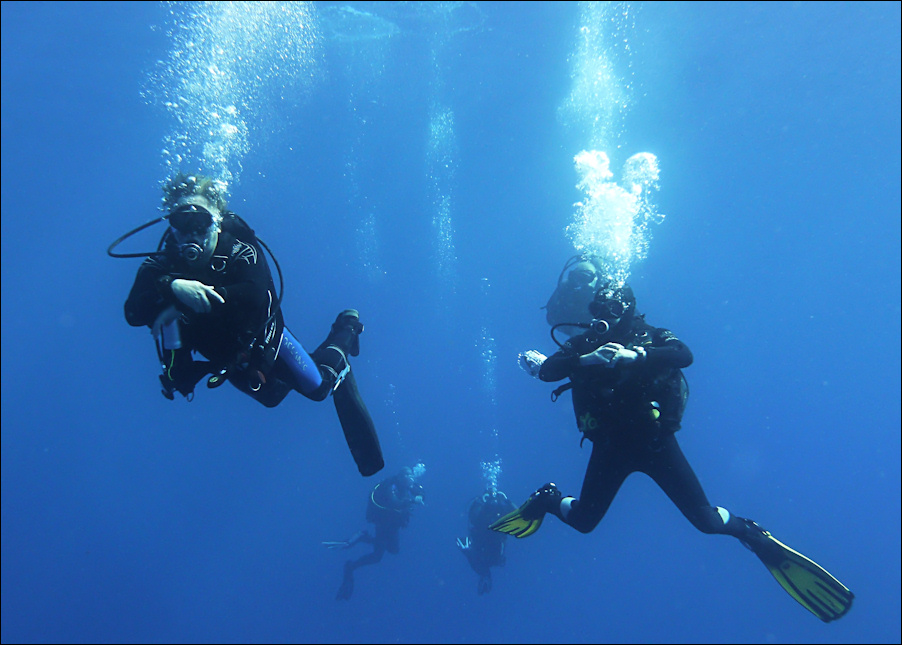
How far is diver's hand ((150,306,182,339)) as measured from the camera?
3.02 metres

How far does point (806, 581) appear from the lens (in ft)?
15.3

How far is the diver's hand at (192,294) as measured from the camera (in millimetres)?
2760

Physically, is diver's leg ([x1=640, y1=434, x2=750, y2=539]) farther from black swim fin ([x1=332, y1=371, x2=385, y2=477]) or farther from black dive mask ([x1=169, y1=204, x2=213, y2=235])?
black dive mask ([x1=169, y1=204, x2=213, y2=235])

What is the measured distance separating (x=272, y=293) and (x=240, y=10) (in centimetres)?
1945

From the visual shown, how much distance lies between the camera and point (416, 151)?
97.0 feet

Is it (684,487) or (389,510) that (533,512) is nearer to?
(684,487)

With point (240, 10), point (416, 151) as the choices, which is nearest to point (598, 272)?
point (240, 10)

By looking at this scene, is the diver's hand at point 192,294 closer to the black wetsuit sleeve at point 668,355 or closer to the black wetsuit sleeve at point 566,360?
the black wetsuit sleeve at point 566,360

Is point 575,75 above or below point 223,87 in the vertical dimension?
above

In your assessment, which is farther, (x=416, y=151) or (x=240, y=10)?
(x=416, y=151)

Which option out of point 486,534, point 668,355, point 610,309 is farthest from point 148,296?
point 486,534

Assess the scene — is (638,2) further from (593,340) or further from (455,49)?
(593,340)

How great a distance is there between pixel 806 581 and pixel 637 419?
8.94 ft

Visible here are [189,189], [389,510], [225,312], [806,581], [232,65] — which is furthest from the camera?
[232,65]
